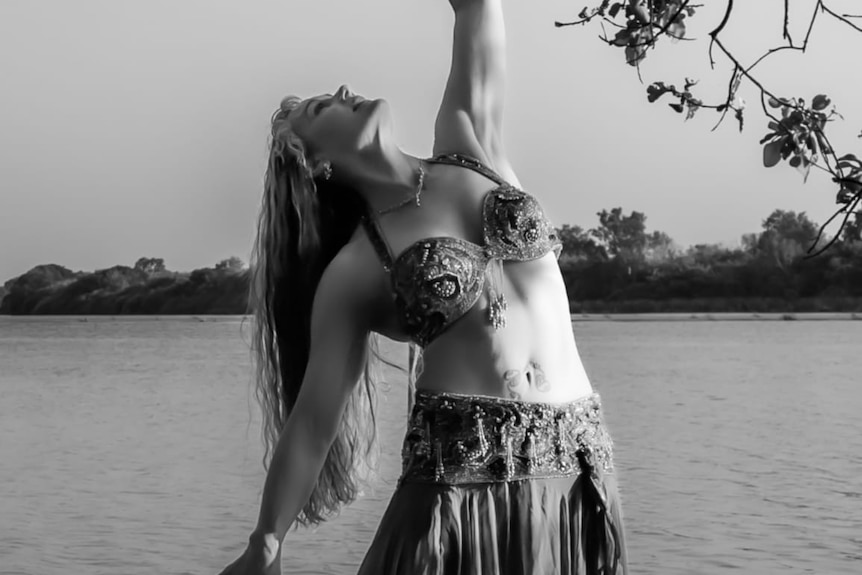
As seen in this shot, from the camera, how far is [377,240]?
7.62 ft

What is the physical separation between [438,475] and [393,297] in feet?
0.91

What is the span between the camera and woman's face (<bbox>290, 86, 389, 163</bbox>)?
7.62ft

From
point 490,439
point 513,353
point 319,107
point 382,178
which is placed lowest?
point 490,439

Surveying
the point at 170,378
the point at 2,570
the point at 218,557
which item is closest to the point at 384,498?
the point at 218,557

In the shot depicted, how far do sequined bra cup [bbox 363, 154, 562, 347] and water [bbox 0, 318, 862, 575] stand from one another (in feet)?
1.60

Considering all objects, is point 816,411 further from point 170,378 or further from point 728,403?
point 170,378

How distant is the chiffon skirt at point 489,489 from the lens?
7.45ft

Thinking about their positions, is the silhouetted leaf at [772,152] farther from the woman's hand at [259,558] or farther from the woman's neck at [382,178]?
the woman's hand at [259,558]

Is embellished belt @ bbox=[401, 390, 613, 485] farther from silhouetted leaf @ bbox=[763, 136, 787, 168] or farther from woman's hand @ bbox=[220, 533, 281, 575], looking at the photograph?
silhouetted leaf @ bbox=[763, 136, 787, 168]

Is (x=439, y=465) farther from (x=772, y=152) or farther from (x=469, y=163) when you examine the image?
(x=772, y=152)

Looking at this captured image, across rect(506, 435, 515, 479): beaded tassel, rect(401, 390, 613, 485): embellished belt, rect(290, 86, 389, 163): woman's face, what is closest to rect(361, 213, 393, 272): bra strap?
rect(290, 86, 389, 163): woman's face

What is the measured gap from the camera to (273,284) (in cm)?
241

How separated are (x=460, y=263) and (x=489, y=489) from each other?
348mm

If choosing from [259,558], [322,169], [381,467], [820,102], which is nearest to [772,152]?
[820,102]
